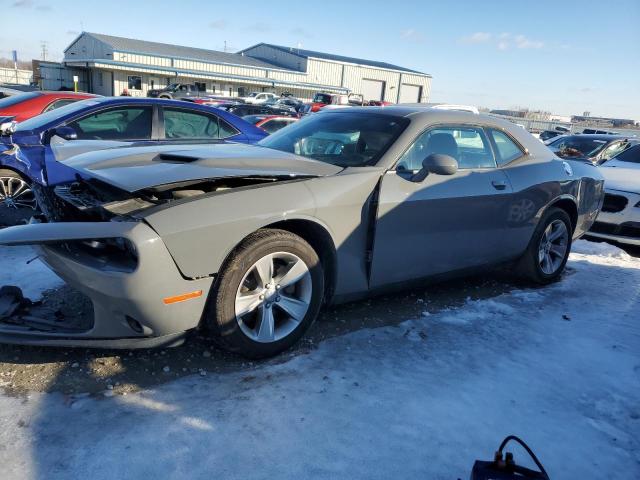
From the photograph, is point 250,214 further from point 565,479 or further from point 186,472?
point 565,479

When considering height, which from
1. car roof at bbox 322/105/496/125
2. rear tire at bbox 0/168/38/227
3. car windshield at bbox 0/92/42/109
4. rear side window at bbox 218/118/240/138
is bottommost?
rear tire at bbox 0/168/38/227

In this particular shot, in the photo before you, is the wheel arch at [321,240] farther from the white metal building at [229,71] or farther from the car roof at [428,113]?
the white metal building at [229,71]

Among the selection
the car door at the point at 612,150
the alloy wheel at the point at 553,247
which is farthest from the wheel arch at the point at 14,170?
the car door at the point at 612,150

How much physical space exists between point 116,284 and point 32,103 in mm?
5612

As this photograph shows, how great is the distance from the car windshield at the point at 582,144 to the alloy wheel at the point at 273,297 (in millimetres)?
8805

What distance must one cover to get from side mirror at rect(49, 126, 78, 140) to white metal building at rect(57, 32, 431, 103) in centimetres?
3929

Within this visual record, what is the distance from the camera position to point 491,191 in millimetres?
4016

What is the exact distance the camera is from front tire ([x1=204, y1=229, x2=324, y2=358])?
275cm

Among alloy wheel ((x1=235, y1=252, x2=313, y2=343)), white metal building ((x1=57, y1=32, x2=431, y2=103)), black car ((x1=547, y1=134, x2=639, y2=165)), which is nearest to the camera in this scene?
alloy wheel ((x1=235, y1=252, x2=313, y2=343))

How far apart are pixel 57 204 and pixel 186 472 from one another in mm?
1817

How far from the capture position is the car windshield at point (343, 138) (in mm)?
3574

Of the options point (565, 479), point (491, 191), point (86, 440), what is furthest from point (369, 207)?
point (86, 440)

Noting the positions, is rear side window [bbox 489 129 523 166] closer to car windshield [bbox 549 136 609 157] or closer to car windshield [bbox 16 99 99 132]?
car windshield [bbox 16 99 99 132]

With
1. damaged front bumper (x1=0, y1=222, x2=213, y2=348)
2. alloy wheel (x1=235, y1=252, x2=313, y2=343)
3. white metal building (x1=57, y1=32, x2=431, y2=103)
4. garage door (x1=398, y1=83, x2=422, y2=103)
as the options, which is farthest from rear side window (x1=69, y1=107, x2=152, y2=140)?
garage door (x1=398, y1=83, x2=422, y2=103)
